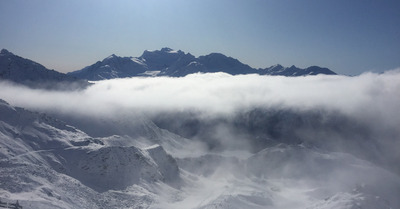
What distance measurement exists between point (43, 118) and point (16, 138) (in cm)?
3096

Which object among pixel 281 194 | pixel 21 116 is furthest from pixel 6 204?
pixel 281 194

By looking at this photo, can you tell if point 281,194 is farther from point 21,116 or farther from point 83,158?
point 21,116

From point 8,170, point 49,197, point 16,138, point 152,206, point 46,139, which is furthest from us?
point 46,139

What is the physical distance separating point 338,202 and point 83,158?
369 ft

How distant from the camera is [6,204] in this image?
10919cm

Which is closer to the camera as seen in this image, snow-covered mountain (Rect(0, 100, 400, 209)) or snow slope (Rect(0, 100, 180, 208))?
snow-covered mountain (Rect(0, 100, 400, 209))

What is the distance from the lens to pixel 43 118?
646 feet

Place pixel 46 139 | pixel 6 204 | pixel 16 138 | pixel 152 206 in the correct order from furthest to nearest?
pixel 46 139 → pixel 16 138 → pixel 152 206 → pixel 6 204

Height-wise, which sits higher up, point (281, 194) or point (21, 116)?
point (21, 116)

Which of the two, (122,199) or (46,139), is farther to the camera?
(46,139)

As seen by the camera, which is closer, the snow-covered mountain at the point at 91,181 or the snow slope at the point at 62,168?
the snow-covered mountain at the point at 91,181

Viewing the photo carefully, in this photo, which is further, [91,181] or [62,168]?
[91,181]

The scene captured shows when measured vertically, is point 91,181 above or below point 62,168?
below

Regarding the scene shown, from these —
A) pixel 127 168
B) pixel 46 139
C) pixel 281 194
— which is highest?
pixel 46 139
